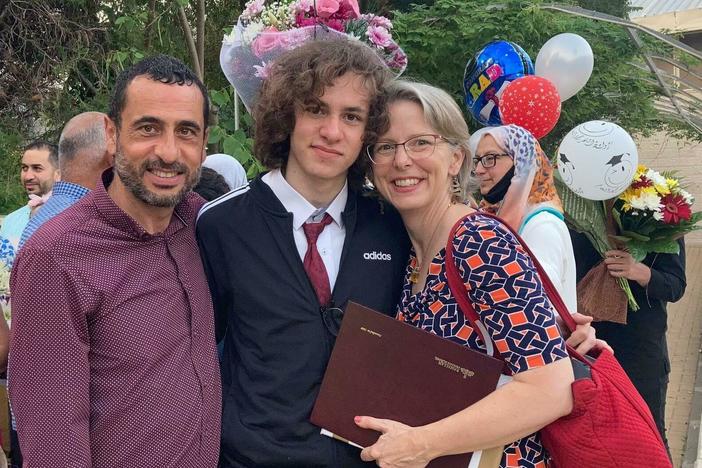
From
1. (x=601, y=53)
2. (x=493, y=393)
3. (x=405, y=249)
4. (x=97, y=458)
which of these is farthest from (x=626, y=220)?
(x=601, y=53)

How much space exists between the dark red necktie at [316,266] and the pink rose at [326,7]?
0.85 metres

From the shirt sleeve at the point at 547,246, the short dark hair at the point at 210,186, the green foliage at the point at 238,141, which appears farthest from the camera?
the green foliage at the point at 238,141

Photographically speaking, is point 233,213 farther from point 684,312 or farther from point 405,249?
point 684,312

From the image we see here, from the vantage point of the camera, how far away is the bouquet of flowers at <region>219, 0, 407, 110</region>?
2402 mm

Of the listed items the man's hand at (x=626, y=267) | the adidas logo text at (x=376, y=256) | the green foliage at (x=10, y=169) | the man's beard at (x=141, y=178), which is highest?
the man's beard at (x=141, y=178)

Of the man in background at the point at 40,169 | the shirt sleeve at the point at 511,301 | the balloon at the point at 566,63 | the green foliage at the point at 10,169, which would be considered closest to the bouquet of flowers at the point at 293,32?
the shirt sleeve at the point at 511,301

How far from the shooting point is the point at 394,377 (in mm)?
1864

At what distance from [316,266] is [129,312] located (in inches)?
22.3

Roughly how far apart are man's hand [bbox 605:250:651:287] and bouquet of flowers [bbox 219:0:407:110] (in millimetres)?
1994

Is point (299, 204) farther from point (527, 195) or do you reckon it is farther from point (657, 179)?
point (657, 179)

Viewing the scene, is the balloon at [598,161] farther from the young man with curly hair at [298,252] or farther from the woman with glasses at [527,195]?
the young man with curly hair at [298,252]

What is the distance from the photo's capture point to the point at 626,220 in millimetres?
3891

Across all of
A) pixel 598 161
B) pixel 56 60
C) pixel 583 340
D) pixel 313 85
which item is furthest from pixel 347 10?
pixel 56 60

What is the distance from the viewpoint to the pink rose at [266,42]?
2418mm
